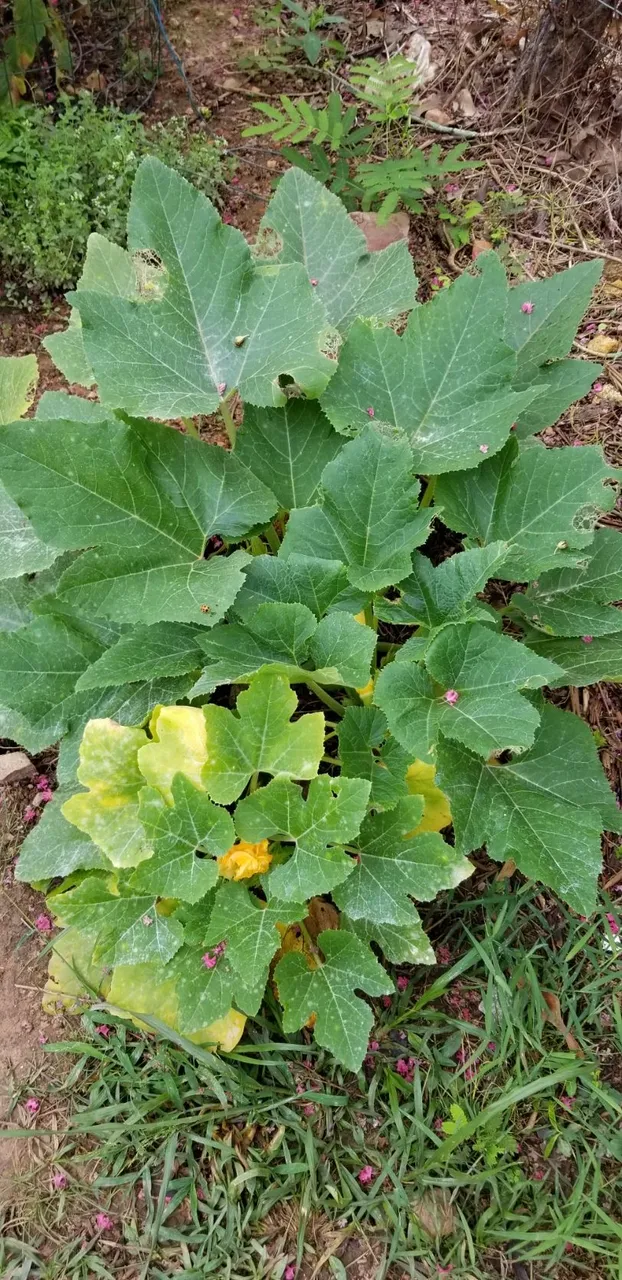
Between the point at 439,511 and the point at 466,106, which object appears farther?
the point at 466,106

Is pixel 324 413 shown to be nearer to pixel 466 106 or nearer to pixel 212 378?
pixel 212 378

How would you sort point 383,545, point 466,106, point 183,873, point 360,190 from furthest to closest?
point 466,106 → point 360,190 → point 383,545 → point 183,873

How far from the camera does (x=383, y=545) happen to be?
138cm

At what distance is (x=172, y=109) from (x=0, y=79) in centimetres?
58

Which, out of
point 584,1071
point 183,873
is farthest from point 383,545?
point 584,1071

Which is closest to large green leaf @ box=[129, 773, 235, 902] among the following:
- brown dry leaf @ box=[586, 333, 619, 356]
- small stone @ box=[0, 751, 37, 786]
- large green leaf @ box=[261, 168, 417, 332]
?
small stone @ box=[0, 751, 37, 786]

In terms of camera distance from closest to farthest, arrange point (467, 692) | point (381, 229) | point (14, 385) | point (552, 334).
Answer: point (467, 692) < point (552, 334) < point (14, 385) < point (381, 229)

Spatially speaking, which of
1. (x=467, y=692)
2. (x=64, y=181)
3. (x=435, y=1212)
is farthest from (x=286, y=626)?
(x=64, y=181)

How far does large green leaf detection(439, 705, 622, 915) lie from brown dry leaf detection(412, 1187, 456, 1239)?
610 mm

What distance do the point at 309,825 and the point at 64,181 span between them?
203 cm

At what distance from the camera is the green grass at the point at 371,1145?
1.39 meters

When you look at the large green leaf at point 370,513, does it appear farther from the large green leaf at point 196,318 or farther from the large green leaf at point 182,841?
the large green leaf at point 182,841

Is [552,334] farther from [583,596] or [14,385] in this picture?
[14,385]

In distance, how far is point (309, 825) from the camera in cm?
128
